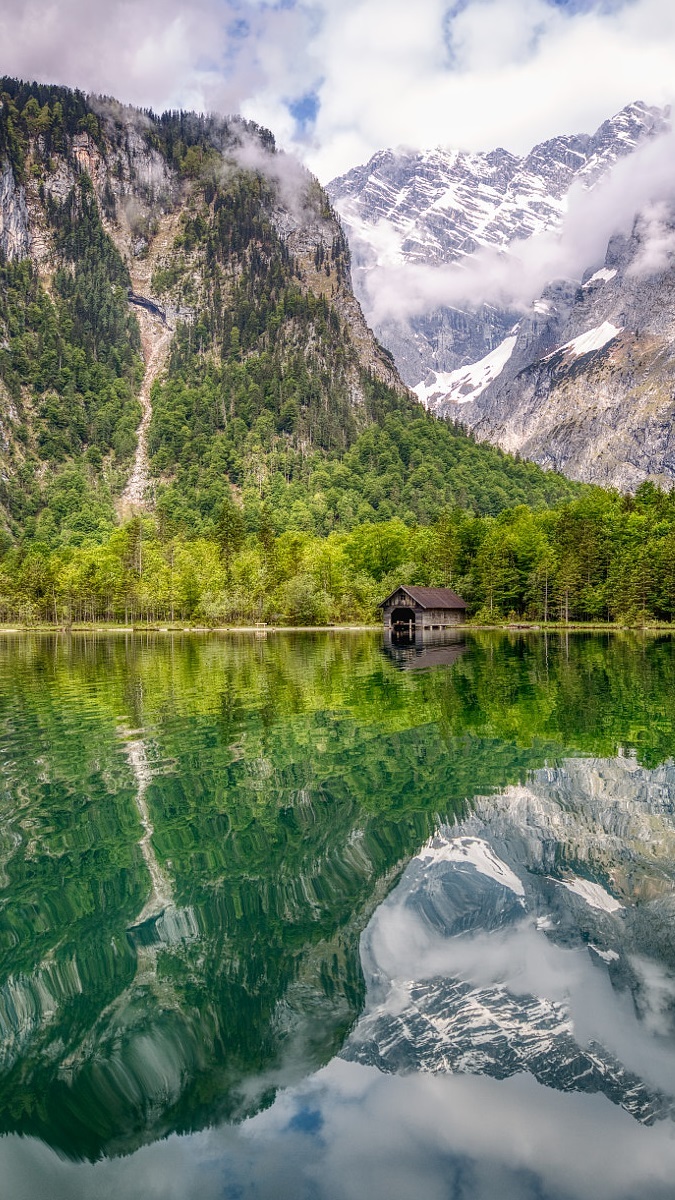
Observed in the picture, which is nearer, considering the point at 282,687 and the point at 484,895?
the point at 484,895

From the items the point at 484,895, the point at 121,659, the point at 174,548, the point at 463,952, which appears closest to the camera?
the point at 463,952

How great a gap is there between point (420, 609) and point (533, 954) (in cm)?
10415

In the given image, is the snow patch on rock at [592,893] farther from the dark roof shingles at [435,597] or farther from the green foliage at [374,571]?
the dark roof shingles at [435,597]

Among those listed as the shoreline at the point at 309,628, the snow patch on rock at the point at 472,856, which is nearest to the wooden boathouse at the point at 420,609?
the shoreline at the point at 309,628

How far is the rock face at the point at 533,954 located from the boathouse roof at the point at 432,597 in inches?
3879

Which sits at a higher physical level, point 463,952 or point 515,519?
point 515,519

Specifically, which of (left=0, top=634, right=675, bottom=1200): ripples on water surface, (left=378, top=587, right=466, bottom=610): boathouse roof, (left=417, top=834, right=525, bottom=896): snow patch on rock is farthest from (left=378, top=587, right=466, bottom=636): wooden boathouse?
(left=417, top=834, right=525, bottom=896): snow patch on rock

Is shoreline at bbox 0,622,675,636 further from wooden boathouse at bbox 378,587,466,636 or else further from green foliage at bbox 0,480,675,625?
green foliage at bbox 0,480,675,625

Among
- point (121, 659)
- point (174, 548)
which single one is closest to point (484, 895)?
point (121, 659)

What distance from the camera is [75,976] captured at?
9.15m

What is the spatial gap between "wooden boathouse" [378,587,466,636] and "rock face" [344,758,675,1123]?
324 ft

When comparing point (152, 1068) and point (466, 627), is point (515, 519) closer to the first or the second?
point (466, 627)

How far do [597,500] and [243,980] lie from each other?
143 metres

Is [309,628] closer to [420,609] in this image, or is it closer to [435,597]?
[420,609]
